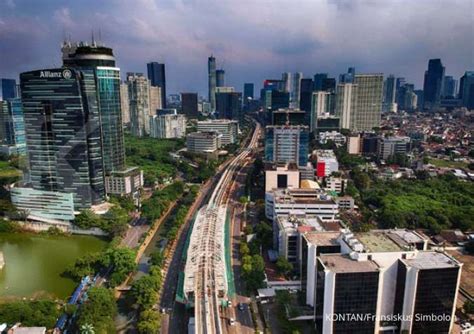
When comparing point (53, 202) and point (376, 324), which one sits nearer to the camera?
point (376, 324)

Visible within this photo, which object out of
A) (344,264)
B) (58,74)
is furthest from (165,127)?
(344,264)

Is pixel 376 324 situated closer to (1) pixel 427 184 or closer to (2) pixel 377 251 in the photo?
(2) pixel 377 251

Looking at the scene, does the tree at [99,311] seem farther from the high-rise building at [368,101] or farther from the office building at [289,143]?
the high-rise building at [368,101]

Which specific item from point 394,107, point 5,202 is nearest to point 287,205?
point 5,202

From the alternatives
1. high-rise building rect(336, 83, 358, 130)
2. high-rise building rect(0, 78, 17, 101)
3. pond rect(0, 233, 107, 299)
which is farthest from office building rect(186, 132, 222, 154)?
high-rise building rect(0, 78, 17, 101)

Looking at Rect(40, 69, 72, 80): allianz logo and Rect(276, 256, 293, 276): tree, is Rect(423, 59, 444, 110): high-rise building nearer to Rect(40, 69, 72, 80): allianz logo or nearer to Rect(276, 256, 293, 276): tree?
Rect(276, 256, 293, 276): tree

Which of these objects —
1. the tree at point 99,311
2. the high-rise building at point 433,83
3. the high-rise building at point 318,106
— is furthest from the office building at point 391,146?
the high-rise building at point 433,83
